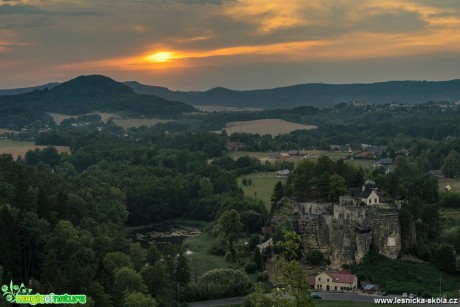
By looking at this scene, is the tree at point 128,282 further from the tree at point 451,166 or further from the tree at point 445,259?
the tree at point 451,166

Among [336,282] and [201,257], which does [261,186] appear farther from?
[336,282]

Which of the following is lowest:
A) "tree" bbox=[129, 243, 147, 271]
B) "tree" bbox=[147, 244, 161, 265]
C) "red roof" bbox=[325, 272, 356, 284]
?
"red roof" bbox=[325, 272, 356, 284]

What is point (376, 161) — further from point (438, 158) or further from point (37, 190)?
point (37, 190)

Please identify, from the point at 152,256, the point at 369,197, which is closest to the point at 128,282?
the point at 152,256

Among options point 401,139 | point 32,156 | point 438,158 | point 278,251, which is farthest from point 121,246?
point 401,139

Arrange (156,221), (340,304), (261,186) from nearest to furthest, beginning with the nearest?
(340,304)
(156,221)
(261,186)

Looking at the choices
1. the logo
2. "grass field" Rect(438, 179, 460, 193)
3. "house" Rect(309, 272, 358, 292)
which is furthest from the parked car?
"grass field" Rect(438, 179, 460, 193)

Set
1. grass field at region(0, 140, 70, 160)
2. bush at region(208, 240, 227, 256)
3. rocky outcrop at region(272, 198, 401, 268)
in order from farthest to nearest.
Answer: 1. grass field at region(0, 140, 70, 160)
2. bush at region(208, 240, 227, 256)
3. rocky outcrop at region(272, 198, 401, 268)

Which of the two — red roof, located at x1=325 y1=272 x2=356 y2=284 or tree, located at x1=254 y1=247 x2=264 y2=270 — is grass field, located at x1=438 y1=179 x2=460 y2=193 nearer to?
tree, located at x1=254 y1=247 x2=264 y2=270
